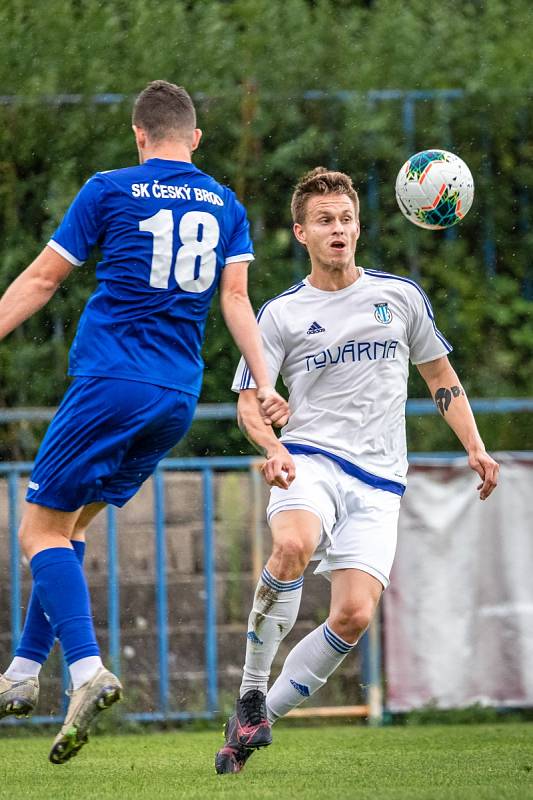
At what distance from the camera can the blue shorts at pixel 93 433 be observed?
4.67 metres

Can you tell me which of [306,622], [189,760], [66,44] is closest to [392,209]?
[66,44]

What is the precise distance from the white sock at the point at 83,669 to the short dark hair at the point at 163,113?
185 centimetres

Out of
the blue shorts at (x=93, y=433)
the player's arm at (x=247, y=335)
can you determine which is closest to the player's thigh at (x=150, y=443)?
the blue shorts at (x=93, y=433)

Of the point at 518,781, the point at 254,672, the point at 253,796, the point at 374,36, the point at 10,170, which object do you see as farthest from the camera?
the point at 374,36

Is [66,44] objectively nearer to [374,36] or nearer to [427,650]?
[374,36]

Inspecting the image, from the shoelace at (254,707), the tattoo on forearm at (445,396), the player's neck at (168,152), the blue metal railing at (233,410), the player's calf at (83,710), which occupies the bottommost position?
the shoelace at (254,707)

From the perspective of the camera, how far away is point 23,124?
9.84m

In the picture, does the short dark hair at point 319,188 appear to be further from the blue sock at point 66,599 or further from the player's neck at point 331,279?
the blue sock at point 66,599

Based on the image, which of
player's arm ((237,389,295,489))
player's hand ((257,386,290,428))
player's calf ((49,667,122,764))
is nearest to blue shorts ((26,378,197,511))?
player's hand ((257,386,290,428))

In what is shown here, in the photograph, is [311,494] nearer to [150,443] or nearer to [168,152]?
[150,443]

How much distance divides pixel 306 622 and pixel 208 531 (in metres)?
0.82

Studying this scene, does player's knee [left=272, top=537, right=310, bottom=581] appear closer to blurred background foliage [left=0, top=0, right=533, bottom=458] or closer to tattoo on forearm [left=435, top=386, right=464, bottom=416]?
tattoo on forearm [left=435, top=386, right=464, bottom=416]

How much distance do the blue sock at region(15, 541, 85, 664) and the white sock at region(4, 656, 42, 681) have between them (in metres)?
0.02

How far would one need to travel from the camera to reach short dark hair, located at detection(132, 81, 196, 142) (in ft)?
16.1
